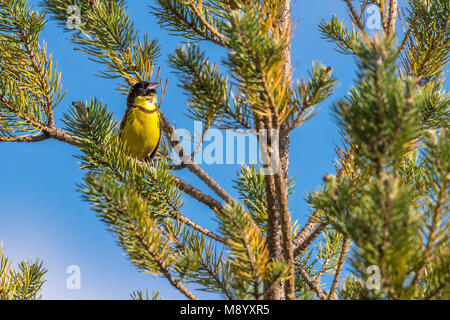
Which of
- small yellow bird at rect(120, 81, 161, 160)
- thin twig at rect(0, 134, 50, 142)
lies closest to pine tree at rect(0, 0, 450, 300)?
thin twig at rect(0, 134, 50, 142)

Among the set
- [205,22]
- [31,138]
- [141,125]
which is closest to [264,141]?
[205,22]

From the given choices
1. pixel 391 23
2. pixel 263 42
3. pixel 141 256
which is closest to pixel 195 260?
pixel 141 256

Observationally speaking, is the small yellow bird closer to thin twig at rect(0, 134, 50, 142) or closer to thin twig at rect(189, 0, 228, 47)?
thin twig at rect(0, 134, 50, 142)

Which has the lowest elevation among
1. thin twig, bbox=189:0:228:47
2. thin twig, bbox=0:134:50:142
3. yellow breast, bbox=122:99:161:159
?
thin twig, bbox=0:134:50:142

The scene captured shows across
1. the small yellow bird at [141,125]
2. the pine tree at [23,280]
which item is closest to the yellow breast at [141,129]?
the small yellow bird at [141,125]

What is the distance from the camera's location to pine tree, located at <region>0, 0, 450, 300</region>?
1274 millimetres

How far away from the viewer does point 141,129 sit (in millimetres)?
4320

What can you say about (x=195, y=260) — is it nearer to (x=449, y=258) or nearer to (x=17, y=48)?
(x=449, y=258)

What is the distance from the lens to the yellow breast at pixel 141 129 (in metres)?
4.29

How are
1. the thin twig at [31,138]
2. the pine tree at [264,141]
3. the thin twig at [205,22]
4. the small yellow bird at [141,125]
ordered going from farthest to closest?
the small yellow bird at [141,125]
the thin twig at [31,138]
the thin twig at [205,22]
the pine tree at [264,141]

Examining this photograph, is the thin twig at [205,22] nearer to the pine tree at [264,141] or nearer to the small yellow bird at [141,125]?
the pine tree at [264,141]

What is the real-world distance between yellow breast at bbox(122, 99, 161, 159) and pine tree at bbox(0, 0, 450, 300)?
4.86ft

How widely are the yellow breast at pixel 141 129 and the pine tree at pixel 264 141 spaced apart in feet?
4.86

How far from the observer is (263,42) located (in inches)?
57.8
